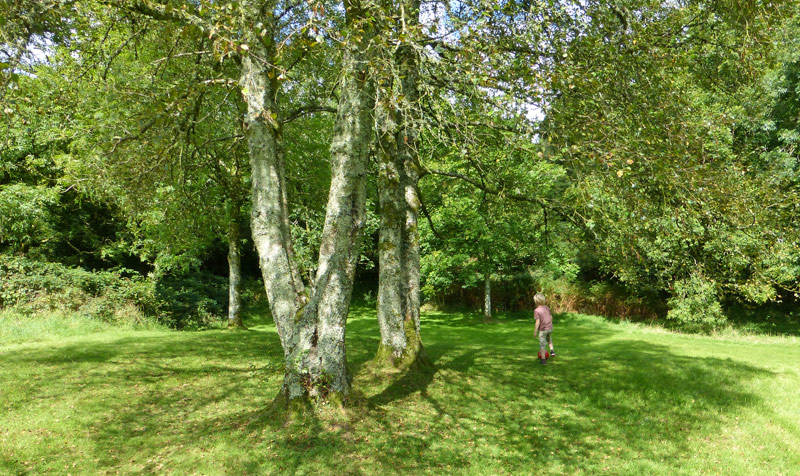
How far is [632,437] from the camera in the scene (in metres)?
6.71

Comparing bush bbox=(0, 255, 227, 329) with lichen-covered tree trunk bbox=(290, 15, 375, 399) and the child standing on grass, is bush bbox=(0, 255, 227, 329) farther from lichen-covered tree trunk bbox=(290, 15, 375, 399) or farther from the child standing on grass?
the child standing on grass

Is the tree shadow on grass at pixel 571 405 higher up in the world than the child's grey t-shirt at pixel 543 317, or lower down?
lower down

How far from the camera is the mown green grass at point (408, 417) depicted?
561 cm

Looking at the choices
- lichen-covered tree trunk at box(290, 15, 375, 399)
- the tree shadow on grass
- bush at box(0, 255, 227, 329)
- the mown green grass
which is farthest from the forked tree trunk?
bush at box(0, 255, 227, 329)

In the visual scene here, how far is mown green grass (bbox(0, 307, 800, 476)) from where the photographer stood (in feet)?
18.4

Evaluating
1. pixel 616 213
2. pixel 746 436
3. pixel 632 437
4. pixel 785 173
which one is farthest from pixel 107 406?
pixel 785 173

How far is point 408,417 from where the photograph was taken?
7.09 meters

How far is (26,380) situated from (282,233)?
5.86 meters

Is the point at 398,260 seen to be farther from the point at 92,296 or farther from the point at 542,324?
the point at 92,296

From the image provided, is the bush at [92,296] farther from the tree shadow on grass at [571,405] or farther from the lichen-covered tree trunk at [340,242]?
the lichen-covered tree trunk at [340,242]

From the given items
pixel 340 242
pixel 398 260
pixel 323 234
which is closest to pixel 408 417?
pixel 340 242

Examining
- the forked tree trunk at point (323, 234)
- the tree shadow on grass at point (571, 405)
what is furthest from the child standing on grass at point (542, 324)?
the forked tree trunk at point (323, 234)

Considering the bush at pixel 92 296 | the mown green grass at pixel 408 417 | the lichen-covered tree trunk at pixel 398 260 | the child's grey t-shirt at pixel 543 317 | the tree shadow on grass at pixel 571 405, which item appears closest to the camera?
the mown green grass at pixel 408 417

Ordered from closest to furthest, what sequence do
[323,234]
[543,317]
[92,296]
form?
[323,234], [543,317], [92,296]
